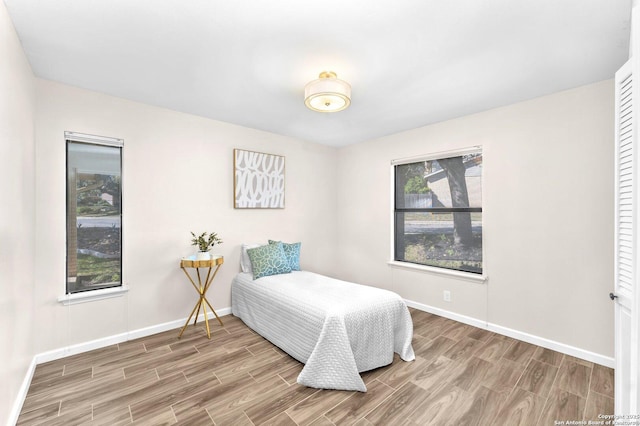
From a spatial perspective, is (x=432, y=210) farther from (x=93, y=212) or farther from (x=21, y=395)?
(x=21, y=395)

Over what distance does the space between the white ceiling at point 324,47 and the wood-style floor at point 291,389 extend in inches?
97.5

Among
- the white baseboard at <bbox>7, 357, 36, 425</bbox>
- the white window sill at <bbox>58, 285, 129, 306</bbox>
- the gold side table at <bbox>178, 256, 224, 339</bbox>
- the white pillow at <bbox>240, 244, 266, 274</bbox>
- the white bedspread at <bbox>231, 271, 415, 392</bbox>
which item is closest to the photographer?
the white baseboard at <bbox>7, 357, 36, 425</bbox>

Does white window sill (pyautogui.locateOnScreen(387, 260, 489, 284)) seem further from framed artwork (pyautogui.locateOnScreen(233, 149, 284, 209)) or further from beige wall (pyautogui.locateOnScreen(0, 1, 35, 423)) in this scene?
beige wall (pyautogui.locateOnScreen(0, 1, 35, 423))

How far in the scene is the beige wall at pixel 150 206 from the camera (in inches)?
98.9

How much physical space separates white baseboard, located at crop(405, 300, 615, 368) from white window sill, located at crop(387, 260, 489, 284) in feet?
1.50

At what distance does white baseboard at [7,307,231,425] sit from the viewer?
6.14 feet

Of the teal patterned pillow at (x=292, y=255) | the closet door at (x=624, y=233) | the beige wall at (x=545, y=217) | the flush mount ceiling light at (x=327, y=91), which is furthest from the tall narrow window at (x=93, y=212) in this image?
the closet door at (x=624, y=233)

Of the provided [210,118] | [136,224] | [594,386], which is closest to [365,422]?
[594,386]

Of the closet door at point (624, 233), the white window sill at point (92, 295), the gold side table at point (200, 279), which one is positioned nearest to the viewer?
the closet door at point (624, 233)

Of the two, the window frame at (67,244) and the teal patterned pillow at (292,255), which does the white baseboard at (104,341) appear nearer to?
the window frame at (67,244)

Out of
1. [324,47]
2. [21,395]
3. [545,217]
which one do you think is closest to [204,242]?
[21,395]

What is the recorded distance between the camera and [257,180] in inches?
153

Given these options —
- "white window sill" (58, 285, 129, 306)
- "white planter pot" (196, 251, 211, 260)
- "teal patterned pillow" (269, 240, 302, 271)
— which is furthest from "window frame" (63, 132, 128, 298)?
"teal patterned pillow" (269, 240, 302, 271)

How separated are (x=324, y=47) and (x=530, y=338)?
332 centimetres
